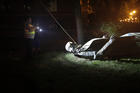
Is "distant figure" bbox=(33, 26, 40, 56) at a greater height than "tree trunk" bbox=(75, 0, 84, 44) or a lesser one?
lesser

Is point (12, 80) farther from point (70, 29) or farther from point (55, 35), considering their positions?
point (70, 29)

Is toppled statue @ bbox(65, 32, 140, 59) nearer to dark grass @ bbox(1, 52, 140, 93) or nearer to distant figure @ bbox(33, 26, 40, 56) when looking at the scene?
dark grass @ bbox(1, 52, 140, 93)

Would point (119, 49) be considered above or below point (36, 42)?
below

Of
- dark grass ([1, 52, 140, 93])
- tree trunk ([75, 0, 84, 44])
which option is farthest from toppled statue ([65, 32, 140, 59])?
tree trunk ([75, 0, 84, 44])

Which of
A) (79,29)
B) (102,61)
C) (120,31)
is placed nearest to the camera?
(102,61)

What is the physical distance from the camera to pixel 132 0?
16.3m

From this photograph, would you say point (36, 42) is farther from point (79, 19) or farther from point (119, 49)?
point (119, 49)

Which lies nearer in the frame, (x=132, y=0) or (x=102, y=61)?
(x=102, y=61)

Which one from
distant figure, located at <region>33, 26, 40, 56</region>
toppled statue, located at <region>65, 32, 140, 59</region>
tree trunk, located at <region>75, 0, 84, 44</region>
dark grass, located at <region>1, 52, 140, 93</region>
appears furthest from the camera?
tree trunk, located at <region>75, 0, 84, 44</region>

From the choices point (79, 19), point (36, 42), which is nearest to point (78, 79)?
point (36, 42)

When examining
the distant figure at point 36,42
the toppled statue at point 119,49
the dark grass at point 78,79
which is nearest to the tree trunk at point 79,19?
A: the distant figure at point 36,42

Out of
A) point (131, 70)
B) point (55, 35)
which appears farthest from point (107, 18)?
point (131, 70)

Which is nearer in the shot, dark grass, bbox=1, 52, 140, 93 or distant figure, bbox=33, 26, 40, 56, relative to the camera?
dark grass, bbox=1, 52, 140, 93

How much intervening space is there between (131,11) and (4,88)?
1400cm
